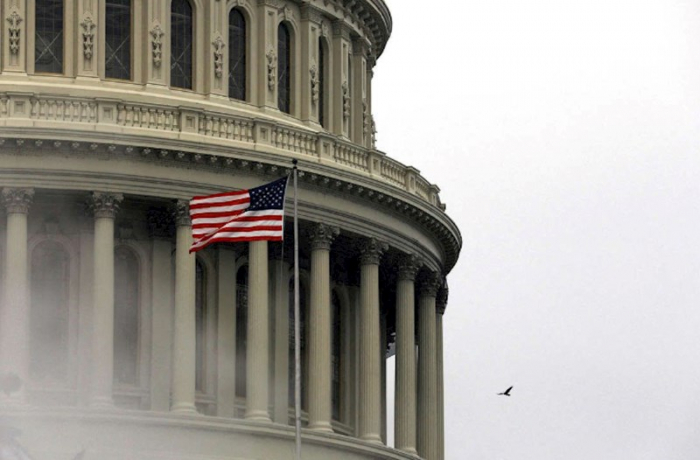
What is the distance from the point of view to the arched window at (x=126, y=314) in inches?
2411

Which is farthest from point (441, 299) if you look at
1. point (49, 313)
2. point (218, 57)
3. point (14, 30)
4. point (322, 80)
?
point (14, 30)

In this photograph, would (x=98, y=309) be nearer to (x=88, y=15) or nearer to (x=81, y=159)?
(x=81, y=159)

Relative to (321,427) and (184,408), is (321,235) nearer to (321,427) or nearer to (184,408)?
(321,427)

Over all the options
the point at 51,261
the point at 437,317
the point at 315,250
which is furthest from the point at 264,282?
the point at 437,317

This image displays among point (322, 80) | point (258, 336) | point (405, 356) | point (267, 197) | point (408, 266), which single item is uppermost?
point (322, 80)

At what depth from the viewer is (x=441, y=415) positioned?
7138 cm

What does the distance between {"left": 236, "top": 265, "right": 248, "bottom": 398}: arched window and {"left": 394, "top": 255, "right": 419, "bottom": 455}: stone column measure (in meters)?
5.74

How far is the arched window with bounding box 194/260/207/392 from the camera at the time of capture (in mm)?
61812

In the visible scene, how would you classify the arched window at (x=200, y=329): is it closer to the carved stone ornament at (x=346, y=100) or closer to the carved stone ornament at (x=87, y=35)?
the carved stone ornament at (x=87, y=35)

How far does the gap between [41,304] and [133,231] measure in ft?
10.7

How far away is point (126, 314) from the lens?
202 feet

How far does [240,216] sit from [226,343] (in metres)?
9.27

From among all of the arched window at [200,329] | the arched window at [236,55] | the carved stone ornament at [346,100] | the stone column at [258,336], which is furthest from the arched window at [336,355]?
the carved stone ornament at [346,100]

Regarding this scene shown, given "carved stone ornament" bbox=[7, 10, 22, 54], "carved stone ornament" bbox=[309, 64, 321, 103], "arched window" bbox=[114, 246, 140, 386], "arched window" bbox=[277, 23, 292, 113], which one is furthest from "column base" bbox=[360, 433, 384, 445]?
"carved stone ornament" bbox=[7, 10, 22, 54]
